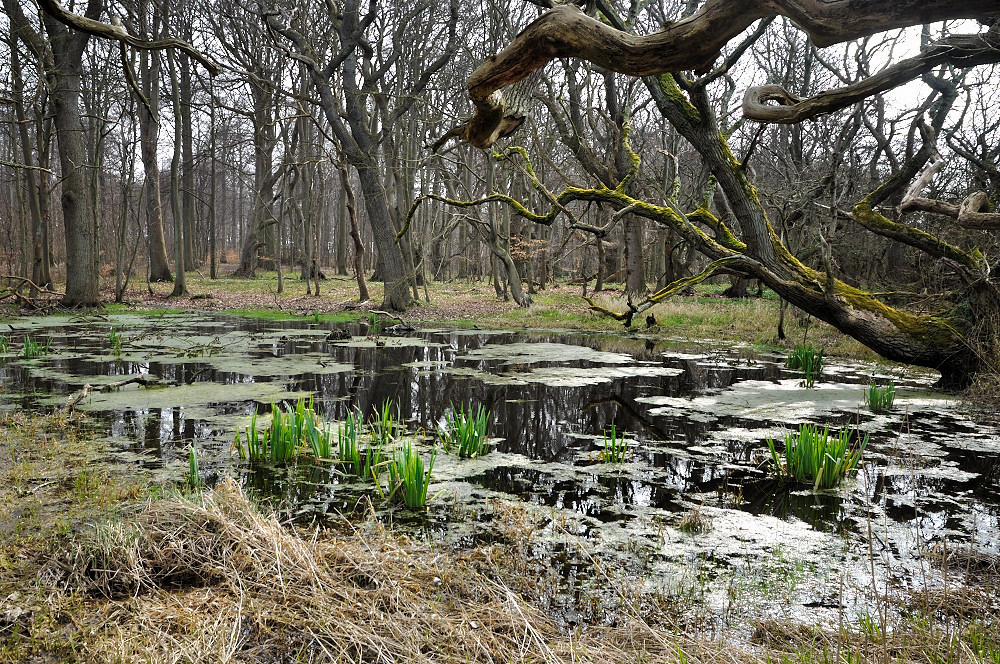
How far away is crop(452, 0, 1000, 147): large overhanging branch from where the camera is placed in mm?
2285

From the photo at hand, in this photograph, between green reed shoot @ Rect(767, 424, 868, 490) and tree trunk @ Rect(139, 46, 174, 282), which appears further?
tree trunk @ Rect(139, 46, 174, 282)

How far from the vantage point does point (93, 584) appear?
Result: 2.52 metres

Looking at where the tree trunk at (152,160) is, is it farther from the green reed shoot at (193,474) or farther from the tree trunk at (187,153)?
the green reed shoot at (193,474)

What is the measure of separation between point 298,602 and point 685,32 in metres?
2.67

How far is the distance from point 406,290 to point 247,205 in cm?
3704

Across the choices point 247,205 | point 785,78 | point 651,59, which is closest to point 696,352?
point 651,59

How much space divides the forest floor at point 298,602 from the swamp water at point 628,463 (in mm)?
176

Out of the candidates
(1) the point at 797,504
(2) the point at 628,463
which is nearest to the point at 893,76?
(1) the point at 797,504

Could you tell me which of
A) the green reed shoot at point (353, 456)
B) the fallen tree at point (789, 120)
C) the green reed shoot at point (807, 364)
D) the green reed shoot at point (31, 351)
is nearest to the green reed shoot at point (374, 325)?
the fallen tree at point (789, 120)

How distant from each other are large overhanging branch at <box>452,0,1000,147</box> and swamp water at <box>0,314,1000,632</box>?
183cm

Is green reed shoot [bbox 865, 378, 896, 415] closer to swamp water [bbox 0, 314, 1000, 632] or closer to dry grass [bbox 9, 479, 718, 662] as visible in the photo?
swamp water [bbox 0, 314, 1000, 632]

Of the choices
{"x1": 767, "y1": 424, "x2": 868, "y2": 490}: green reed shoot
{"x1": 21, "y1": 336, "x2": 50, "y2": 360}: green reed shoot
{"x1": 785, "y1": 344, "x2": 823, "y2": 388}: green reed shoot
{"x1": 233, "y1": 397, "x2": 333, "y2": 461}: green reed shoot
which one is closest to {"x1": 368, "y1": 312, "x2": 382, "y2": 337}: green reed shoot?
{"x1": 21, "y1": 336, "x2": 50, "y2": 360}: green reed shoot

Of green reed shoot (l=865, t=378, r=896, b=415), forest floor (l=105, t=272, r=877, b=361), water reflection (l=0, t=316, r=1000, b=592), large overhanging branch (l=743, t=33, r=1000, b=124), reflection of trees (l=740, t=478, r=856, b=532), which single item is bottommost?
reflection of trees (l=740, t=478, r=856, b=532)

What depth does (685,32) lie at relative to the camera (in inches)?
101
